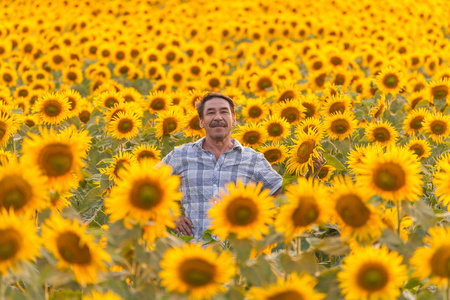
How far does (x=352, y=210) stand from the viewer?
2.34m

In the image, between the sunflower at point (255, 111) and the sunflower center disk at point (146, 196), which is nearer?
the sunflower center disk at point (146, 196)

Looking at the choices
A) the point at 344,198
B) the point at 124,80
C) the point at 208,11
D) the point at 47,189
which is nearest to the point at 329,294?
the point at 344,198

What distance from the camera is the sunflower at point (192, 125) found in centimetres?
611

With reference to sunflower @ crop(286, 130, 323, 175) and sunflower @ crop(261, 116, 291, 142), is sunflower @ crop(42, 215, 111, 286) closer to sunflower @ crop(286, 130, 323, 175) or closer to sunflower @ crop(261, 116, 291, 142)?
sunflower @ crop(286, 130, 323, 175)

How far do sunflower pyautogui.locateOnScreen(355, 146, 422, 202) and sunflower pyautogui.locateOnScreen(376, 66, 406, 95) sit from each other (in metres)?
5.04

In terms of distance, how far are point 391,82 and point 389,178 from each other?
5.20 m

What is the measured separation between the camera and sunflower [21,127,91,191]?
7.93 feet

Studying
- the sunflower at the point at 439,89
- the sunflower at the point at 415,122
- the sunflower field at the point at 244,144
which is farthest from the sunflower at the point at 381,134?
the sunflower at the point at 439,89

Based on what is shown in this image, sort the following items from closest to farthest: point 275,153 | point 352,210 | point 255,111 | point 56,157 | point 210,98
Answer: point 352,210 < point 56,157 < point 210,98 < point 275,153 < point 255,111

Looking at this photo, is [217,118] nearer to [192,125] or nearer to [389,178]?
[192,125]

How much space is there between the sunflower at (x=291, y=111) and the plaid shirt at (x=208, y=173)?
1.48 m

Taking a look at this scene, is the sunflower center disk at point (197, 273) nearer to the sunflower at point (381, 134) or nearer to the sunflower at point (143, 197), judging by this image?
the sunflower at point (143, 197)

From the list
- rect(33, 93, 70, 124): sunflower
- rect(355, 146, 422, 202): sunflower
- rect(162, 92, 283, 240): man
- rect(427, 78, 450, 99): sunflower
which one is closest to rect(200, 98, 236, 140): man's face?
rect(162, 92, 283, 240): man

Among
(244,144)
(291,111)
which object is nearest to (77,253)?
(244,144)
